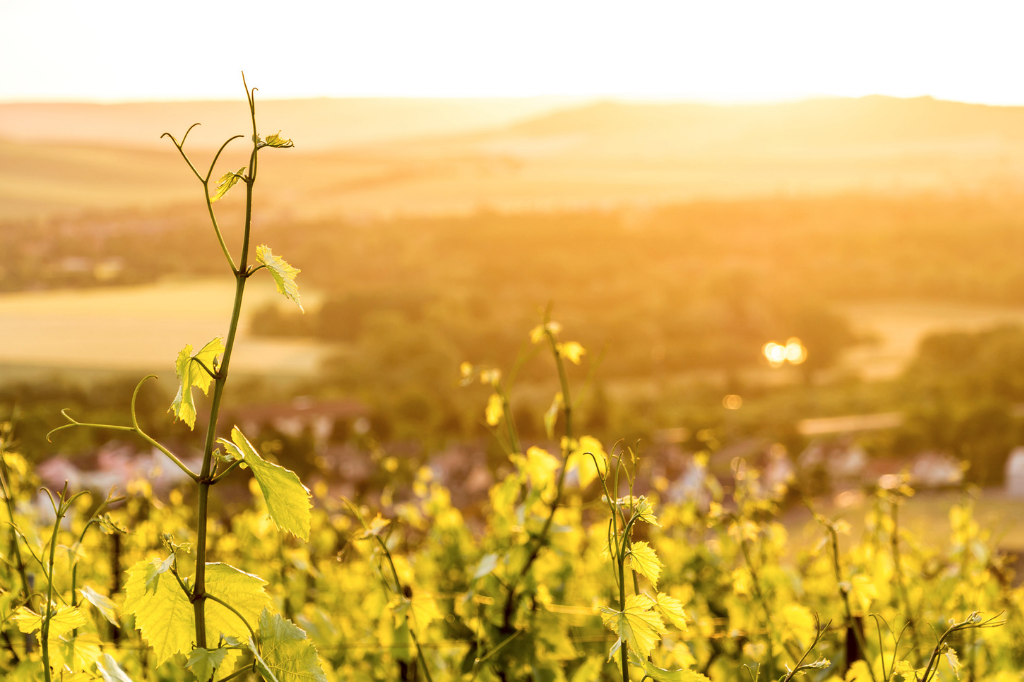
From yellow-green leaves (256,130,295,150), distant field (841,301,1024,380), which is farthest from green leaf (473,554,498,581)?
distant field (841,301,1024,380)

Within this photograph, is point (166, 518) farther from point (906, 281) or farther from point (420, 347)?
point (906, 281)

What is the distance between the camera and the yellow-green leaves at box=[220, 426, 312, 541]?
461mm

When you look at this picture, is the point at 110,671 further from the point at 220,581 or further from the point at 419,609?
the point at 419,609

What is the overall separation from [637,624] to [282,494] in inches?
9.2

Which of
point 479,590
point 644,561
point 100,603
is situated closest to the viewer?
point 644,561

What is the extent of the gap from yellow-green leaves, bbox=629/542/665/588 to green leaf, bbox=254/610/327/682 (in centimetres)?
21

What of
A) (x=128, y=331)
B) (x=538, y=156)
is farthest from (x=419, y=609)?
(x=538, y=156)

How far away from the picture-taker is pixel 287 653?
52 centimetres

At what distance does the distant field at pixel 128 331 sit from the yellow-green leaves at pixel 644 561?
5.02 m

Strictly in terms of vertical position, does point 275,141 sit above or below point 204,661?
above

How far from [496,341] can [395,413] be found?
1238mm

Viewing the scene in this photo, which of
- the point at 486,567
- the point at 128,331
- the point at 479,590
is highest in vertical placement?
the point at 486,567

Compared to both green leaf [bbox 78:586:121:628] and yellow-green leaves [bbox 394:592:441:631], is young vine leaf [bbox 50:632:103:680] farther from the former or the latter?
yellow-green leaves [bbox 394:592:441:631]

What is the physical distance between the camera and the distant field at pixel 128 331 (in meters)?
5.48
